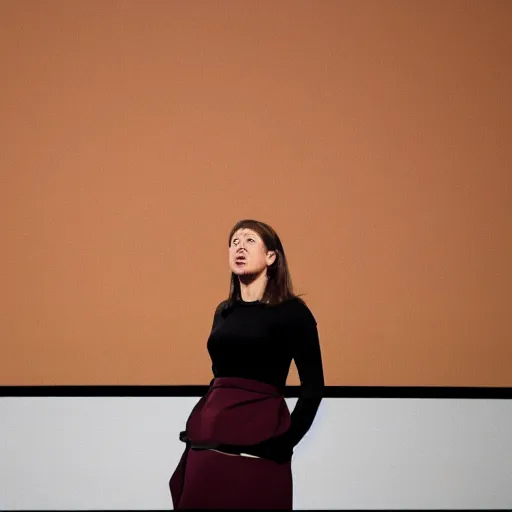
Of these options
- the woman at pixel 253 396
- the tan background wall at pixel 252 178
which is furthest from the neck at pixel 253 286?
the tan background wall at pixel 252 178

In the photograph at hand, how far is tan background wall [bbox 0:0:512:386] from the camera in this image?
199 centimetres

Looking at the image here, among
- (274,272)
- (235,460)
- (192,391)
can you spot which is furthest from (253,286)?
(192,391)

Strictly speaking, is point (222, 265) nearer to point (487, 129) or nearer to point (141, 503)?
point (141, 503)

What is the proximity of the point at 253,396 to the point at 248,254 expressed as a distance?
25 cm

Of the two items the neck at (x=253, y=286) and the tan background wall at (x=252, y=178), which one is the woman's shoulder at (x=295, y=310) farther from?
the tan background wall at (x=252, y=178)

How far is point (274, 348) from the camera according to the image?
37.3 inches

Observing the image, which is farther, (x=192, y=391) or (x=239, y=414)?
(x=192, y=391)

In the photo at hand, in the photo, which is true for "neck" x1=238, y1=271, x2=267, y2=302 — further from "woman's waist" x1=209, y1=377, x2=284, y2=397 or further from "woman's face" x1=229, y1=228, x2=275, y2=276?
"woman's waist" x1=209, y1=377, x2=284, y2=397

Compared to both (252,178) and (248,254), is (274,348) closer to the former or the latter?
(248,254)

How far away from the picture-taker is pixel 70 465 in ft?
5.30

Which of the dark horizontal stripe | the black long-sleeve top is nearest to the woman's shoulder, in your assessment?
the black long-sleeve top

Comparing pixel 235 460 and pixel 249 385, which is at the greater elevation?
pixel 249 385

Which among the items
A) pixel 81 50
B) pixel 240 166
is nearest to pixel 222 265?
pixel 240 166

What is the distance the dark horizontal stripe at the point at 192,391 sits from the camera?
1934 millimetres
